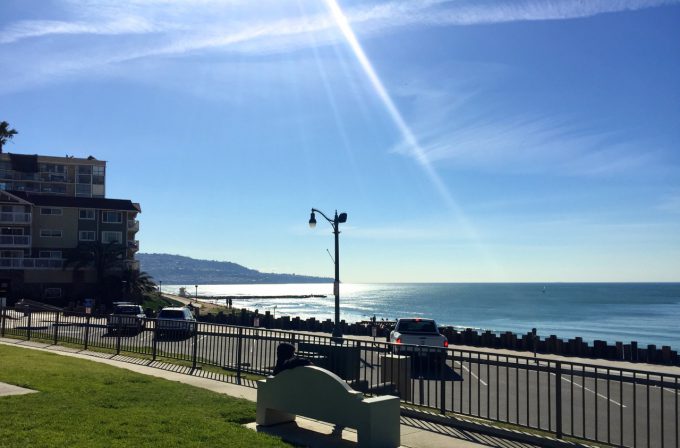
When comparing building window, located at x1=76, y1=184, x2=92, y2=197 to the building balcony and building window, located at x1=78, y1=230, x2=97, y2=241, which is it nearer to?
the building balcony

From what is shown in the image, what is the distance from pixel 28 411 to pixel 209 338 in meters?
7.29

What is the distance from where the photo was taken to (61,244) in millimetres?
62062

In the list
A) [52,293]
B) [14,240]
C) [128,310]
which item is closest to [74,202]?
[14,240]

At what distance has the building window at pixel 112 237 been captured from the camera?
63938mm

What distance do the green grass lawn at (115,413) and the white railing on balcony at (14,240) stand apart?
52494mm

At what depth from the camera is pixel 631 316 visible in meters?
106

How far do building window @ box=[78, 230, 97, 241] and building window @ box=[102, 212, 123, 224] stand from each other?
184 cm

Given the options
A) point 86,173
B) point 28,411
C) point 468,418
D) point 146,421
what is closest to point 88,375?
point 28,411

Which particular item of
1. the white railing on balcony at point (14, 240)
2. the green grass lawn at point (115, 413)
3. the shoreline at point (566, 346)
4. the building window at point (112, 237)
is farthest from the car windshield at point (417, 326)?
the white railing on balcony at point (14, 240)

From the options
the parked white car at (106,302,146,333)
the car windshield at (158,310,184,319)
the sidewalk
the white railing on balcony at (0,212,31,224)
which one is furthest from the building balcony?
the sidewalk

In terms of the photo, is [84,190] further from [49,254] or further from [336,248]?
[336,248]

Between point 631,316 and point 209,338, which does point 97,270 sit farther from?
point 631,316

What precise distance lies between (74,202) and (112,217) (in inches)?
162

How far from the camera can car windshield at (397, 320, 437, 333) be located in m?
20.3
